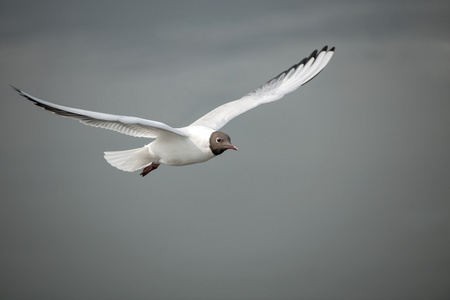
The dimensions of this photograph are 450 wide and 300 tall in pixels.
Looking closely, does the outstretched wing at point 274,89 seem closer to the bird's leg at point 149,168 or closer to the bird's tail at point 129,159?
the bird's leg at point 149,168

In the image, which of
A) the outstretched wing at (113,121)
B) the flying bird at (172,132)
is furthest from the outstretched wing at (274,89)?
the outstretched wing at (113,121)

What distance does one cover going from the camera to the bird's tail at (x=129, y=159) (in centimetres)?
813

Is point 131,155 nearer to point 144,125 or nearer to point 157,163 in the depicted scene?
point 157,163

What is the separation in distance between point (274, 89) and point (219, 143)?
2.32 meters

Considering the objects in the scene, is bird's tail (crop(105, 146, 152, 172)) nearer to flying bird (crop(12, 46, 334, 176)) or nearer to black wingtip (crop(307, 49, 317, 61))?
flying bird (crop(12, 46, 334, 176))

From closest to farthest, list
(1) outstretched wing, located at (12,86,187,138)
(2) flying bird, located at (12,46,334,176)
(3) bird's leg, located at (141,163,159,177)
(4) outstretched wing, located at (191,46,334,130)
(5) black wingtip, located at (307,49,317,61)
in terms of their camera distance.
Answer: (1) outstretched wing, located at (12,86,187,138), (2) flying bird, located at (12,46,334,176), (3) bird's leg, located at (141,163,159,177), (4) outstretched wing, located at (191,46,334,130), (5) black wingtip, located at (307,49,317,61)

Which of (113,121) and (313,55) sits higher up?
(313,55)

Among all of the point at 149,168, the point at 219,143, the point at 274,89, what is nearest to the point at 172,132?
the point at 219,143

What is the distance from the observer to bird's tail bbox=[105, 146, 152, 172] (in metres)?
8.13

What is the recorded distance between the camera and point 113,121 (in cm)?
692

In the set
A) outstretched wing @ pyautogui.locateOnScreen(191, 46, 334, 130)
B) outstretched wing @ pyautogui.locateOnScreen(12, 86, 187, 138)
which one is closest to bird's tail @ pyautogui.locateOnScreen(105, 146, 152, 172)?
outstretched wing @ pyautogui.locateOnScreen(12, 86, 187, 138)

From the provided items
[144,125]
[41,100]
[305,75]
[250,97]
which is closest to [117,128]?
[144,125]

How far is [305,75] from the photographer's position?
9719 millimetres

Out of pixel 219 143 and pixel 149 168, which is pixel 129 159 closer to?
pixel 149 168
